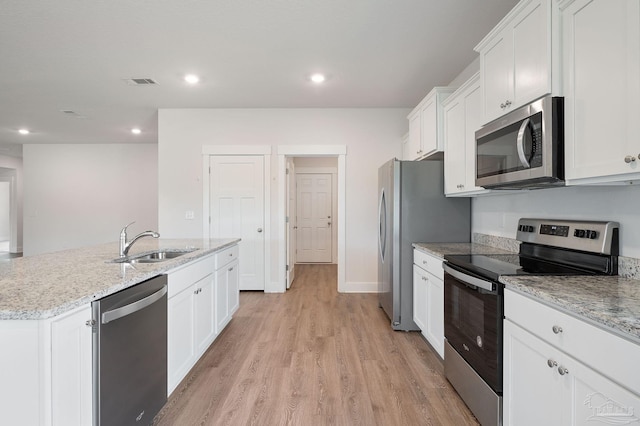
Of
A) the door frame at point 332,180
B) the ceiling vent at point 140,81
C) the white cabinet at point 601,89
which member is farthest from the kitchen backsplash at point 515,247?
the door frame at point 332,180

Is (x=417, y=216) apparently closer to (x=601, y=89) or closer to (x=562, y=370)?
(x=601, y=89)

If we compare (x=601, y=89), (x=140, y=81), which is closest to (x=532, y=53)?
(x=601, y=89)

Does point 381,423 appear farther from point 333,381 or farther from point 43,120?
point 43,120

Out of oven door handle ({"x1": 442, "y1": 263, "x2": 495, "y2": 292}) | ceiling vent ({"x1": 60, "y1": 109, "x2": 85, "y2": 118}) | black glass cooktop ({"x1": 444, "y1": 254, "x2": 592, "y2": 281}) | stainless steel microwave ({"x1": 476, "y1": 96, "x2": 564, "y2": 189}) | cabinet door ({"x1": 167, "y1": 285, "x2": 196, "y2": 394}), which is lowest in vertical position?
cabinet door ({"x1": 167, "y1": 285, "x2": 196, "y2": 394})

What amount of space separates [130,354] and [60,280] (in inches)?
17.2

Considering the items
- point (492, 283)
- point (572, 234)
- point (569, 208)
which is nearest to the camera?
point (492, 283)

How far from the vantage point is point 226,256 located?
296 cm

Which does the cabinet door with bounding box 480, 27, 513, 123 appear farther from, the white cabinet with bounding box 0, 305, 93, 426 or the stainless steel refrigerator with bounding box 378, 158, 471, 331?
the white cabinet with bounding box 0, 305, 93, 426

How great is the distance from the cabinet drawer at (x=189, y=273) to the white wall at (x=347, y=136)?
2.05 meters

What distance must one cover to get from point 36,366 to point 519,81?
7.85 ft

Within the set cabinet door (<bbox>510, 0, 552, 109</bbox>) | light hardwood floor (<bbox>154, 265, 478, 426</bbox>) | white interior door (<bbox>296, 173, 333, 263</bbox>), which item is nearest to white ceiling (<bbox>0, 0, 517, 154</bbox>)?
cabinet door (<bbox>510, 0, 552, 109</bbox>)

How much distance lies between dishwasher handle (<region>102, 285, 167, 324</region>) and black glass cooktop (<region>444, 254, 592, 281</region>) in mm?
1634

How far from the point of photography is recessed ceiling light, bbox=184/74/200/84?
11.2 feet

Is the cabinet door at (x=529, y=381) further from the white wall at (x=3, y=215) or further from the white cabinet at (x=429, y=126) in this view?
the white wall at (x=3, y=215)
